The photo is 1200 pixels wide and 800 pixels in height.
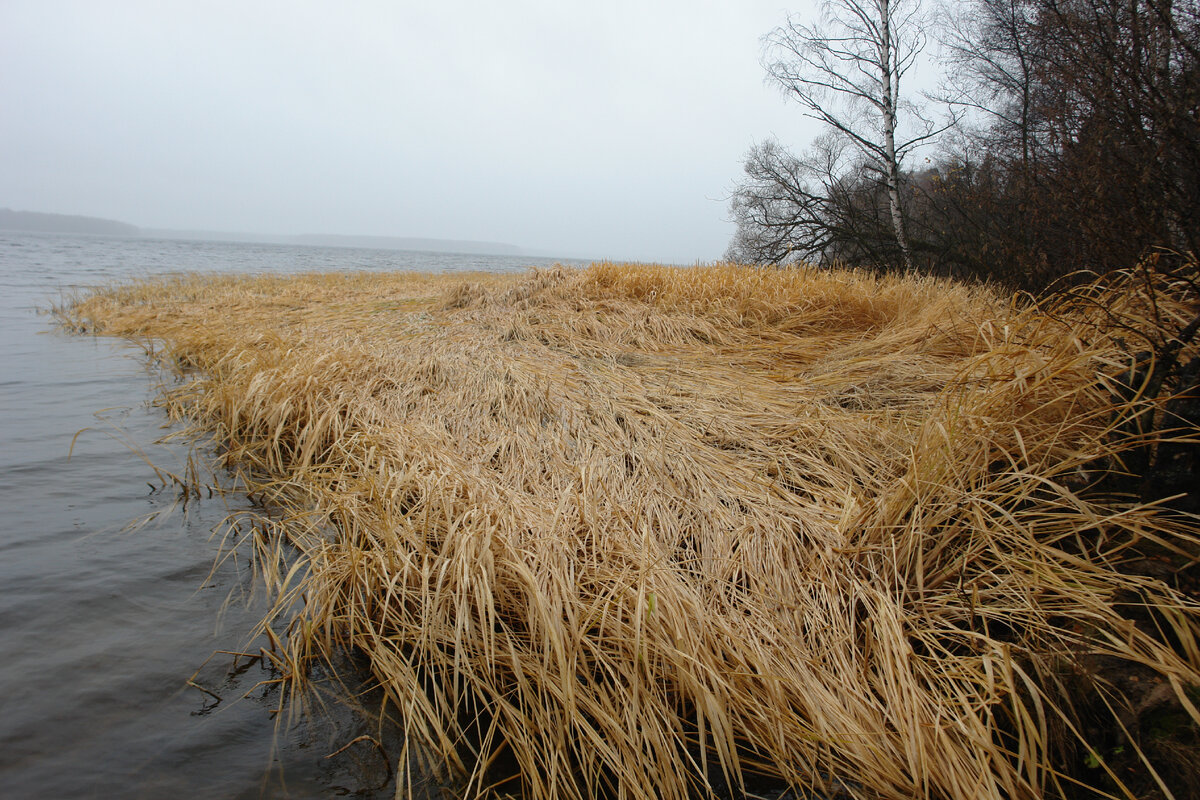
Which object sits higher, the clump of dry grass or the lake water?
the clump of dry grass

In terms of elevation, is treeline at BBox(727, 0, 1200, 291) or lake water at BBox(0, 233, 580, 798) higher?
treeline at BBox(727, 0, 1200, 291)

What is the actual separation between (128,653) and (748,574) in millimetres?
2170

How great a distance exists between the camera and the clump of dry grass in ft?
4.60

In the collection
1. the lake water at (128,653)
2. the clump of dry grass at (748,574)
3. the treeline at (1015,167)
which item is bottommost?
the lake water at (128,653)

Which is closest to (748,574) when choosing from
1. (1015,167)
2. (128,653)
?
(128,653)

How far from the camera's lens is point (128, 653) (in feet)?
6.11

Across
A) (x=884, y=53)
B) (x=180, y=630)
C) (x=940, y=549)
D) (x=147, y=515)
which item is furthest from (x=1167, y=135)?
(x=884, y=53)

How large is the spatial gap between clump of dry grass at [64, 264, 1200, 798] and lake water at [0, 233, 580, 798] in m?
0.23

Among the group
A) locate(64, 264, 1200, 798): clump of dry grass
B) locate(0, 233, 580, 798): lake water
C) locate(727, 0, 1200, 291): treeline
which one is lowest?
locate(0, 233, 580, 798): lake water

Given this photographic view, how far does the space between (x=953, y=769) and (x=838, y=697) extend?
0.99ft

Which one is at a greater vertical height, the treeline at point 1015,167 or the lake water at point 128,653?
the treeline at point 1015,167

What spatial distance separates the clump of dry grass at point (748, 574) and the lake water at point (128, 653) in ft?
0.76

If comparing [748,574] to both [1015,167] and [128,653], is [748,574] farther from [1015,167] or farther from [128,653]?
[1015,167]

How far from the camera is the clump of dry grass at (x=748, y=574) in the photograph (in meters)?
1.40
